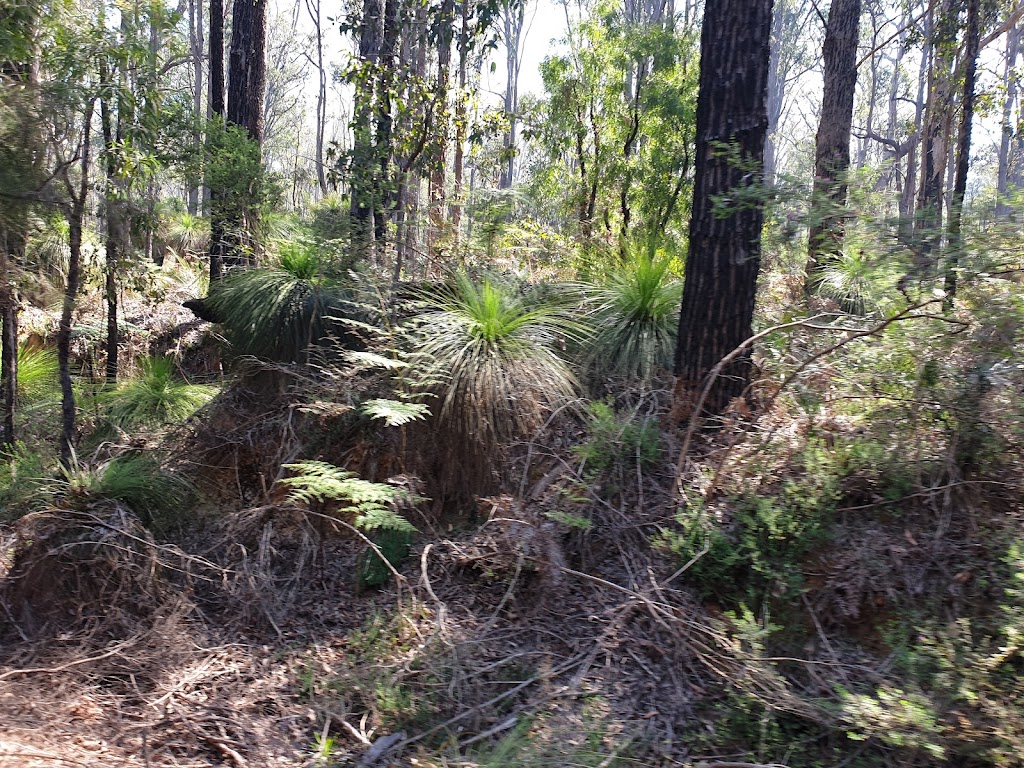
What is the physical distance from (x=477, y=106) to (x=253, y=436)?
4.34m

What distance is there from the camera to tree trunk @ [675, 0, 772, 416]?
533 centimetres

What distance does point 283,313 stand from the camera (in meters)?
6.92

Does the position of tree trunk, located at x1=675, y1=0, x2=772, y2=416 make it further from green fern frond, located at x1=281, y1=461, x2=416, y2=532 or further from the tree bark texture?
the tree bark texture

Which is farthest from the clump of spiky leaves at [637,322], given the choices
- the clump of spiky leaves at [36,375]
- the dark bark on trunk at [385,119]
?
the clump of spiky leaves at [36,375]

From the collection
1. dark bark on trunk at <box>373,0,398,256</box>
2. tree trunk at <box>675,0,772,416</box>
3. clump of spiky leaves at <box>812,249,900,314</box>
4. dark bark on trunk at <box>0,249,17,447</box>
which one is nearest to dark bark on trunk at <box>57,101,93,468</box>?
dark bark on trunk at <box>0,249,17,447</box>

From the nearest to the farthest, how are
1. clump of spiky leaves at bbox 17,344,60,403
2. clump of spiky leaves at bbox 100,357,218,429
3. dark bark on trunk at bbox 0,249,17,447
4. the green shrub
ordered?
the green shrub < dark bark on trunk at bbox 0,249,17,447 < clump of spiky leaves at bbox 100,357,218,429 < clump of spiky leaves at bbox 17,344,60,403

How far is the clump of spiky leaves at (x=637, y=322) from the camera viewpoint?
621cm

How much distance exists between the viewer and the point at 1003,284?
4.19m

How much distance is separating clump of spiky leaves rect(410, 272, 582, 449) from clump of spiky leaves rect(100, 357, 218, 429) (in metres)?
3.23

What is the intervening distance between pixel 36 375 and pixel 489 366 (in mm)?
6884

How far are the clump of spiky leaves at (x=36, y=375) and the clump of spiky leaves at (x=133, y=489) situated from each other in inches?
155

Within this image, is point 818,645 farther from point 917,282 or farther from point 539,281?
point 539,281

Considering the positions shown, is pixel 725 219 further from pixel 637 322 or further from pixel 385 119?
pixel 385 119

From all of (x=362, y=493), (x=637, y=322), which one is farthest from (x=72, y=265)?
(x=637, y=322)
